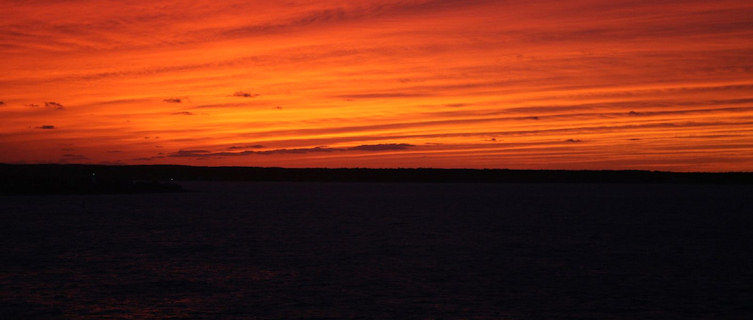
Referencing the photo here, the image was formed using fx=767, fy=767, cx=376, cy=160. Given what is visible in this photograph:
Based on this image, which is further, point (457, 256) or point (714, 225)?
point (714, 225)

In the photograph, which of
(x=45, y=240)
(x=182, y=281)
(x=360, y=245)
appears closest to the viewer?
(x=182, y=281)

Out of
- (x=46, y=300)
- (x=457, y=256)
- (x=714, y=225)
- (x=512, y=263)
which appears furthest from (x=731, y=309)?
(x=714, y=225)

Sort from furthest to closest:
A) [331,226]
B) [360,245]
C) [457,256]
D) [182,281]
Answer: [331,226], [360,245], [457,256], [182,281]

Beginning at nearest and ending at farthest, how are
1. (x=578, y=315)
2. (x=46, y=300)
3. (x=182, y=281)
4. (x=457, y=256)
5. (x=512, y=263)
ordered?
(x=578, y=315) < (x=46, y=300) < (x=182, y=281) < (x=512, y=263) < (x=457, y=256)

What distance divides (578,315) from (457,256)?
2073 centimetres

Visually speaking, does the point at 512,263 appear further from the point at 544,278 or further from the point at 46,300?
the point at 46,300

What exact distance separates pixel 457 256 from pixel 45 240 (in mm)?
34148

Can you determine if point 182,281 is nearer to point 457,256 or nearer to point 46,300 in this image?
point 46,300

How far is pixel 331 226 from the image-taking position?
7906cm

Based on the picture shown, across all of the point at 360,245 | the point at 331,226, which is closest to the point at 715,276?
the point at 360,245

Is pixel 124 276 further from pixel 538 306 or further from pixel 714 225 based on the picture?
pixel 714 225

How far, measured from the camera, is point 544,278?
38.4m

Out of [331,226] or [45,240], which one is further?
[331,226]

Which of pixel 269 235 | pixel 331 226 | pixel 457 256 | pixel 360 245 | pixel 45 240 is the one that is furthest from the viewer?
pixel 331 226
